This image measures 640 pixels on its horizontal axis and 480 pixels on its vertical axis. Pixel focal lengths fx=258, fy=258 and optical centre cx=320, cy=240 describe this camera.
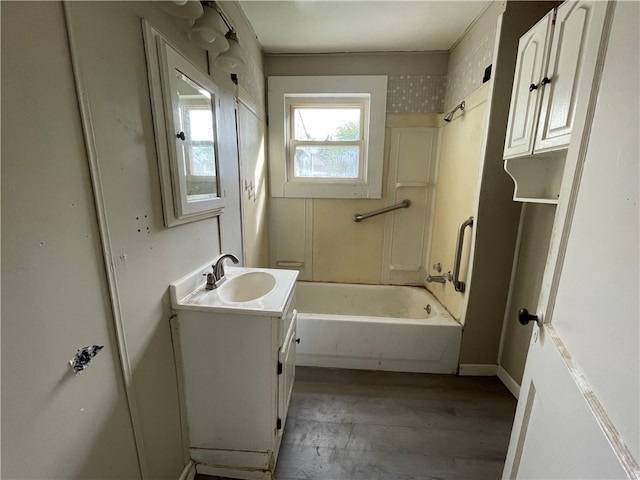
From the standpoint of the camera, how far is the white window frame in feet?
7.54

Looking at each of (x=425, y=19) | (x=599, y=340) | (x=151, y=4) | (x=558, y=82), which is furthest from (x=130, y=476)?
(x=425, y=19)

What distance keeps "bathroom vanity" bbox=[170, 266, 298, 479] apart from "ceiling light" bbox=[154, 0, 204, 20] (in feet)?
3.26

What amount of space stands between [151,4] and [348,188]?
6.03ft

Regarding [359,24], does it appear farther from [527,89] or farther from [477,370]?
[477,370]

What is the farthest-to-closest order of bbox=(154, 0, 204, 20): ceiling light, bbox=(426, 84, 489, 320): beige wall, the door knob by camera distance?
bbox=(426, 84, 489, 320): beige wall, bbox=(154, 0, 204, 20): ceiling light, the door knob

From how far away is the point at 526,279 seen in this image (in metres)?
1.63

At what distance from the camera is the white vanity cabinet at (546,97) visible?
0.97 m

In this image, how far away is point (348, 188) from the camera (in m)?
2.48

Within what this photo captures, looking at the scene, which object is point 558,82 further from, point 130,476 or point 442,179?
point 130,476

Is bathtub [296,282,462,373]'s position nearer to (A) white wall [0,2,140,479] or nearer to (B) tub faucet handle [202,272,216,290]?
(B) tub faucet handle [202,272,216,290]

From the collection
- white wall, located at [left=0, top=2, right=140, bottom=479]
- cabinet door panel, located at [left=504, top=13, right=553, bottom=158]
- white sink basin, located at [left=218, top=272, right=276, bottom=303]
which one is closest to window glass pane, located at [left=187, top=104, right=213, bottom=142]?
white wall, located at [left=0, top=2, right=140, bottom=479]

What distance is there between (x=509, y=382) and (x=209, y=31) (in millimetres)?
2585

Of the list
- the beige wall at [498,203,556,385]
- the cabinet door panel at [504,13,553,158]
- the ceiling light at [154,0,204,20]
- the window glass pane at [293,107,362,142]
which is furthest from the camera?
the window glass pane at [293,107,362,142]

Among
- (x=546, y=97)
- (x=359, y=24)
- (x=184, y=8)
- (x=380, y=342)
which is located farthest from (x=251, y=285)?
(x=359, y=24)
